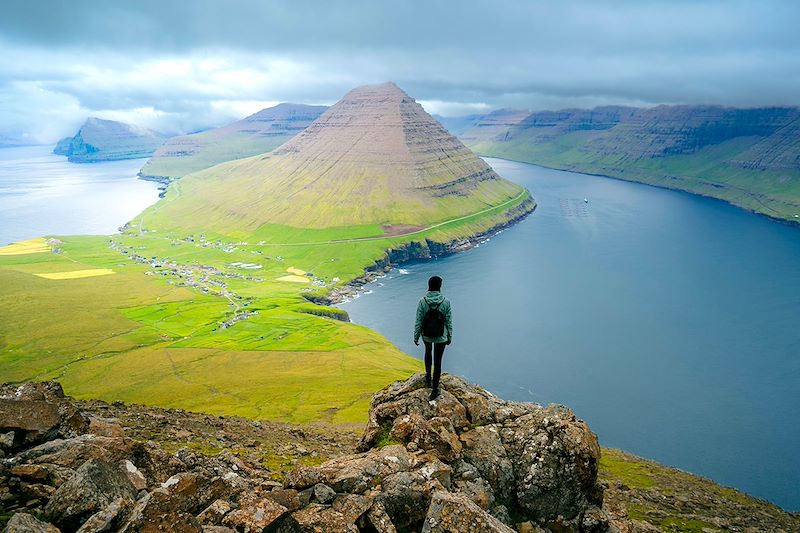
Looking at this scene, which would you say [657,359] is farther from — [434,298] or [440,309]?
[434,298]

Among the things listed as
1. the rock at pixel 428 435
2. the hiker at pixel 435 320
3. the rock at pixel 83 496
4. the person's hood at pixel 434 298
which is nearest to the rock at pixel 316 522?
the rock at pixel 83 496

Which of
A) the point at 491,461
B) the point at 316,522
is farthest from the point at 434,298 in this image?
the point at 316,522

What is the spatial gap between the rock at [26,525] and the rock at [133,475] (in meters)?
3.74

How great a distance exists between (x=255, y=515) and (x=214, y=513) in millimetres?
1426

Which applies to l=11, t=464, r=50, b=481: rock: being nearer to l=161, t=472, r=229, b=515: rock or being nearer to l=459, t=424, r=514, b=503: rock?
l=161, t=472, r=229, b=515: rock

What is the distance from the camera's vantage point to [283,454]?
41531 millimetres

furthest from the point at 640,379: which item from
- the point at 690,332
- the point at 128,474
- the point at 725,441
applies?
the point at 128,474

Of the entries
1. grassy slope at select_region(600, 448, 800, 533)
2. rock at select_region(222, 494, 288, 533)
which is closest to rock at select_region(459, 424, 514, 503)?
rock at select_region(222, 494, 288, 533)

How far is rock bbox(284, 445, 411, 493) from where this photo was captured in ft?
64.0

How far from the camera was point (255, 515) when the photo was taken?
17094 millimetres

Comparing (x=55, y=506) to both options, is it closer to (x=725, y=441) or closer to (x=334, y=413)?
(x=334, y=413)

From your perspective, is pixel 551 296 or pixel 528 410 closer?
pixel 528 410

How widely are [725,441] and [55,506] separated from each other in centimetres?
10826

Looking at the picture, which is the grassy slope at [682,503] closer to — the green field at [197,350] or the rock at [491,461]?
the rock at [491,461]
